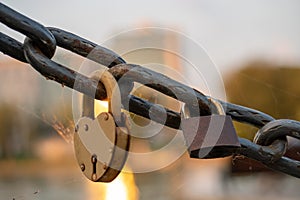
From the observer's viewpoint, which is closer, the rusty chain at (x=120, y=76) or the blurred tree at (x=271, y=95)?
the rusty chain at (x=120, y=76)

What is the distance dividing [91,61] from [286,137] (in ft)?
0.39

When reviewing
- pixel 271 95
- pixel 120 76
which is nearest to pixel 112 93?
pixel 120 76

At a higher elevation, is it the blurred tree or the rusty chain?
the rusty chain

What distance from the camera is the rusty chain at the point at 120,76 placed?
25 cm

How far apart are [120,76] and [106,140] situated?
0.12 ft

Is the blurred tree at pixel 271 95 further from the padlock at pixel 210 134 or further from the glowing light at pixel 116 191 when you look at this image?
the padlock at pixel 210 134

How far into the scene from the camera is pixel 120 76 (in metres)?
0.26

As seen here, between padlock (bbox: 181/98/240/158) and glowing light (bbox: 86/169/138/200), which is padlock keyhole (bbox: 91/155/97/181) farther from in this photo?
glowing light (bbox: 86/169/138/200)

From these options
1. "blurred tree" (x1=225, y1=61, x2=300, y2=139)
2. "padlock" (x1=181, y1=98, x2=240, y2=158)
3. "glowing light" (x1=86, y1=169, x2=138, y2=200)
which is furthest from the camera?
"blurred tree" (x1=225, y1=61, x2=300, y2=139)

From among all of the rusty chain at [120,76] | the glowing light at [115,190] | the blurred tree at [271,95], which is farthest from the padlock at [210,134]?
the blurred tree at [271,95]

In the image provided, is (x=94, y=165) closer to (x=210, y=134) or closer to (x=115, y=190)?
(x=210, y=134)

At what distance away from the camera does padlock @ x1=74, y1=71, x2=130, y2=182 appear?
253 mm

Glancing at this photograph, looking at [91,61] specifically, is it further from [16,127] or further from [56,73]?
[16,127]

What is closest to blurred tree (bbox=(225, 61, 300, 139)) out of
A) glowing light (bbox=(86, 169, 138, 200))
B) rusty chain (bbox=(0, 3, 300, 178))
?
glowing light (bbox=(86, 169, 138, 200))
